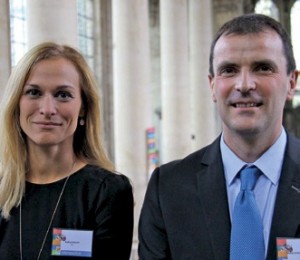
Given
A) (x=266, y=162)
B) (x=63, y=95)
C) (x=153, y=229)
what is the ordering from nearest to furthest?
1. (x=266, y=162)
2. (x=153, y=229)
3. (x=63, y=95)

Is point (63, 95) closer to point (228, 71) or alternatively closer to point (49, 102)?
point (49, 102)

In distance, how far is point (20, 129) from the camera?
3.70 m

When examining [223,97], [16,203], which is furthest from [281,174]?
[16,203]

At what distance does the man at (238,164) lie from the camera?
277 centimetres

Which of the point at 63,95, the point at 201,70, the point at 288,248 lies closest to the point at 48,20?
the point at 63,95

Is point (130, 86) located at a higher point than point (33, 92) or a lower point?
higher

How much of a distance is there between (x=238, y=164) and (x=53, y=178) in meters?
1.28

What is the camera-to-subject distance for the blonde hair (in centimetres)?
357

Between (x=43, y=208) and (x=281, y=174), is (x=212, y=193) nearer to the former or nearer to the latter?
(x=281, y=174)

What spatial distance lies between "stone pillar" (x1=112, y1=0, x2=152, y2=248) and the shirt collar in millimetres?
12574

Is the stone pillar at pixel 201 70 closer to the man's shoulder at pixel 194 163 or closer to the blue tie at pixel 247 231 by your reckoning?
the man's shoulder at pixel 194 163

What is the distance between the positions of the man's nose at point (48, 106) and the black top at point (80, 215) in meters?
0.43

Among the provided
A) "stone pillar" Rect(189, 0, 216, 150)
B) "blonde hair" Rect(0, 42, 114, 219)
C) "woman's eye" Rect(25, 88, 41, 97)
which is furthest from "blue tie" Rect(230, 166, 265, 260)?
"stone pillar" Rect(189, 0, 216, 150)

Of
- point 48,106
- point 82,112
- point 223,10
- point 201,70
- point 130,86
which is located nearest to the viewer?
point 48,106
